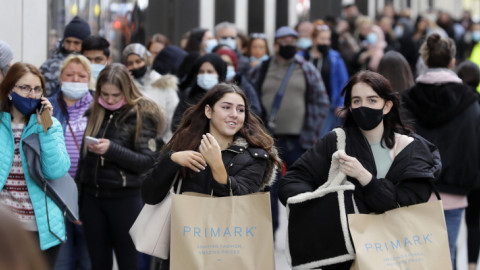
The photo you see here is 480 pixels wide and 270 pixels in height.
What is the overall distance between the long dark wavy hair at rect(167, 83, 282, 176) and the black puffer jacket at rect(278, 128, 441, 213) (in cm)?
27

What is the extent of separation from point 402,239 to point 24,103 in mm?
2501

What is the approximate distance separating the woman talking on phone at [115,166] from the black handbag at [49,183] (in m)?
0.60

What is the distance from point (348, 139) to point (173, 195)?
958mm

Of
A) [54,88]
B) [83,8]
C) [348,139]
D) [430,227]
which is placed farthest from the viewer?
[83,8]

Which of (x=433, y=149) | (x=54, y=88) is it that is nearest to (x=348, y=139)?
(x=433, y=149)

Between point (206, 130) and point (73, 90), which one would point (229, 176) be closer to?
point (206, 130)

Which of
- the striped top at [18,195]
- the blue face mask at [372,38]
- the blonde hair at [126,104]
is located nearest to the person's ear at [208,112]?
the striped top at [18,195]

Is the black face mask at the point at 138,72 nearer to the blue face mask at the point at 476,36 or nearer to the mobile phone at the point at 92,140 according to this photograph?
the mobile phone at the point at 92,140

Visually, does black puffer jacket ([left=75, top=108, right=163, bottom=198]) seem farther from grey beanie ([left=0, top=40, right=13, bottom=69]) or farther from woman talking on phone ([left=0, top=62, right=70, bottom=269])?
grey beanie ([left=0, top=40, right=13, bottom=69])

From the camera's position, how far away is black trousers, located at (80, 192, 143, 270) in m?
6.16

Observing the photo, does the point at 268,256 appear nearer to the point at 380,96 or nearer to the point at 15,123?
the point at 380,96

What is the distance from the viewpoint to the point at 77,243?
259 inches

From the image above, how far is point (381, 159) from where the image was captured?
14.7 feet

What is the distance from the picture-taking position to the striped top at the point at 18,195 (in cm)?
525
